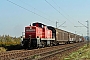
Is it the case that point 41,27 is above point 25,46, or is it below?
above

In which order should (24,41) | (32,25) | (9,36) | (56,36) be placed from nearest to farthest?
(24,41)
(32,25)
(56,36)
(9,36)

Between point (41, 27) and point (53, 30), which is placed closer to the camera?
point (41, 27)

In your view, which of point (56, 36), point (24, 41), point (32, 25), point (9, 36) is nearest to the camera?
point (24, 41)

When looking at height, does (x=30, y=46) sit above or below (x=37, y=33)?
below

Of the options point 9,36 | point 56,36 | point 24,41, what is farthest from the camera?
point 9,36

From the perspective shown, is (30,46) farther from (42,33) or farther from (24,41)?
(42,33)

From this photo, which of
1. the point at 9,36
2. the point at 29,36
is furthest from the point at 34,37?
the point at 9,36

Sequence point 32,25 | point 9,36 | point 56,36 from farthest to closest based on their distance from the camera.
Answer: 1. point 9,36
2. point 56,36
3. point 32,25

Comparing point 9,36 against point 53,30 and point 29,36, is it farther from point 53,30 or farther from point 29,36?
point 29,36

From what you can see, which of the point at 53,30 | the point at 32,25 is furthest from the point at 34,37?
the point at 53,30

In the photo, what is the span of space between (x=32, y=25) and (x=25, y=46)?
13.6ft

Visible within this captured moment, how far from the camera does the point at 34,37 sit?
28.5m

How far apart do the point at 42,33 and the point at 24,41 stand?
5096mm

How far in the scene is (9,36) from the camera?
162 feet
